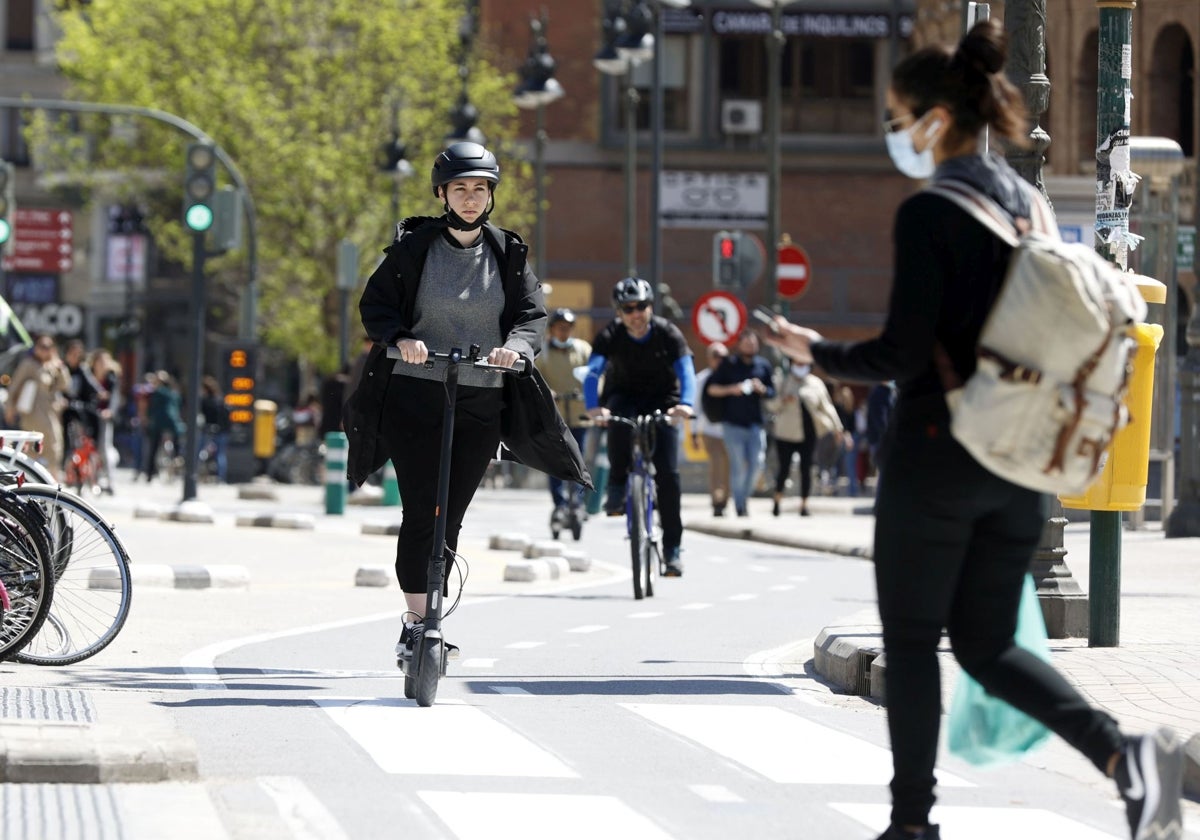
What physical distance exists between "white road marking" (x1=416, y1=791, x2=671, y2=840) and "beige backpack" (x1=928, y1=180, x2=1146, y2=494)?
53.8 inches

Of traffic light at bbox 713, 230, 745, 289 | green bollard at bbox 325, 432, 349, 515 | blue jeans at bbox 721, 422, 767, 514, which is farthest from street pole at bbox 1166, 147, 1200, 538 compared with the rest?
traffic light at bbox 713, 230, 745, 289

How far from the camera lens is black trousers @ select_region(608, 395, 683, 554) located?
48.5ft

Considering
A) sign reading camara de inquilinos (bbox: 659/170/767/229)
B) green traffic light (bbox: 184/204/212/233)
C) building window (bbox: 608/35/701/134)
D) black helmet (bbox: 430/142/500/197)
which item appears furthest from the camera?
building window (bbox: 608/35/701/134)

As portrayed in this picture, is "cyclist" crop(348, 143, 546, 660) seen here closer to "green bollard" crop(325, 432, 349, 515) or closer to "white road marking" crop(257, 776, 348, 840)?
"white road marking" crop(257, 776, 348, 840)

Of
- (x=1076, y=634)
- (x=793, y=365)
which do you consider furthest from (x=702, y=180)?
(x=1076, y=634)

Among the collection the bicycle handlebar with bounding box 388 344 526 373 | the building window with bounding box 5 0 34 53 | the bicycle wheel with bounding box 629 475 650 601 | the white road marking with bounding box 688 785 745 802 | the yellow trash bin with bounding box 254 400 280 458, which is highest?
the building window with bounding box 5 0 34 53

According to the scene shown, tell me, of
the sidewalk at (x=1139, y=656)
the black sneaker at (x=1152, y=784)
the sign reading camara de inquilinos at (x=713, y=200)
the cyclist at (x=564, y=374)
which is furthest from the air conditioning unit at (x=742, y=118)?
the black sneaker at (x=1152, y=784)

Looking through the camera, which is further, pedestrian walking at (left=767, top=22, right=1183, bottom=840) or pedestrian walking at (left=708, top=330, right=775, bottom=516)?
pedestrian walking at (left=708, top=330, right=775, bottom=516)

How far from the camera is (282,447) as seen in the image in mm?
42031

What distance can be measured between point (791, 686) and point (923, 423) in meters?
4.30

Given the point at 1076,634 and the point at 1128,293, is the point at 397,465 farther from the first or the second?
the point at 1128,293

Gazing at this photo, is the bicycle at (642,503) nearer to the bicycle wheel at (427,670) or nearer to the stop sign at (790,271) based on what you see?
the bicycle wheel at (427,670)

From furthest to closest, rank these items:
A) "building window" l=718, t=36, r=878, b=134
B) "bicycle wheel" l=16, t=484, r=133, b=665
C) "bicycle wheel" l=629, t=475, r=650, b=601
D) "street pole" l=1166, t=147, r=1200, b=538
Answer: "building window" l=718, t=36, r=878, b=134 → "street pole" l=1166, t=147, r=1200, b=538 → "bicycle wheel" l=629, t=475, r=650, b=601 → "bicycle wheel" l=16, t=484, r=133, b=665

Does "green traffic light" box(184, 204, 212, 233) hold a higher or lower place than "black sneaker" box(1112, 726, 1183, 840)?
higher
